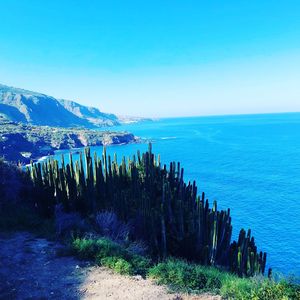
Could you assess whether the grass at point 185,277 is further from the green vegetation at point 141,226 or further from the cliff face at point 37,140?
the cliff face at point 37,140

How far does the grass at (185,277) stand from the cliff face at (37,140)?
5964cm

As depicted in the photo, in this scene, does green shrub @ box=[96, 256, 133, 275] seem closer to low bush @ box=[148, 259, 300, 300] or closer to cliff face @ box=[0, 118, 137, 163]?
low bush @ box=[148, 259, 300, 300]

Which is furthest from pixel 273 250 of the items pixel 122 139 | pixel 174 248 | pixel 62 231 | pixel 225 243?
pixel 122 139

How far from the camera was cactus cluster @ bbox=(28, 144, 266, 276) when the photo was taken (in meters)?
17.6

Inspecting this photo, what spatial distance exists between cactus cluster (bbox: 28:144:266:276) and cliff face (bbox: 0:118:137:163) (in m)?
49.4

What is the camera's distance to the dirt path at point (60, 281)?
933cm

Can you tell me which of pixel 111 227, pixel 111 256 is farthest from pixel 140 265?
pixel 111 227

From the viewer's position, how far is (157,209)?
1956cm

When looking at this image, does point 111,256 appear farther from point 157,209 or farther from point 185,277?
point 157,209

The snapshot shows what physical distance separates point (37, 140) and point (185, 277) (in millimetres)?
101423

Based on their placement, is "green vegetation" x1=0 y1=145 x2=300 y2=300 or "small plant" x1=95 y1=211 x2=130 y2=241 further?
"small plant" x1=95 y1=211 x2=130 y2=241

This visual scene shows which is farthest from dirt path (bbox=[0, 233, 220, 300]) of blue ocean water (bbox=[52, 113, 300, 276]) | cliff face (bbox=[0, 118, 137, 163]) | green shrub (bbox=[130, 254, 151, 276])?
cliff face (bbox=[0, 118, 137, 163])

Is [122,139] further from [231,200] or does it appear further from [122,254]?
[122,254]

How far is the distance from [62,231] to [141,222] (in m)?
5.58
